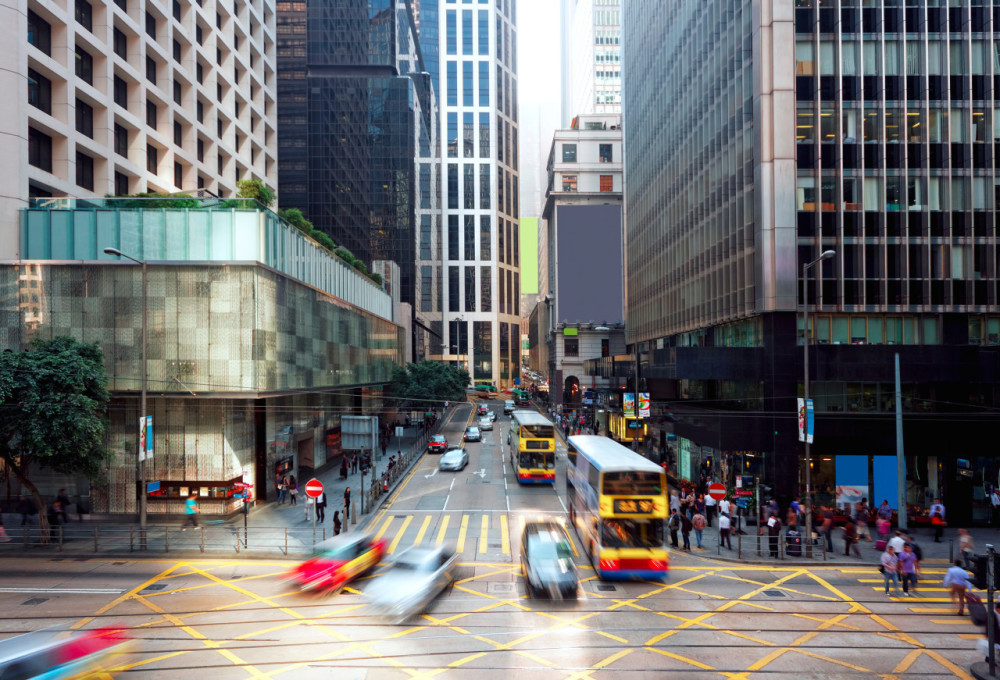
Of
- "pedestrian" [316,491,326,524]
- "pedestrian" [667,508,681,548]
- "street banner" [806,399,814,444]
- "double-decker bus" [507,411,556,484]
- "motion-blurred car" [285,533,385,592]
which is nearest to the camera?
"motion-blurred car" [285,533,385,592]

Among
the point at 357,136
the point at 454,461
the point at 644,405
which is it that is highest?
the point at 357,136

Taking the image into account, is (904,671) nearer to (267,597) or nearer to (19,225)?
(267,597)

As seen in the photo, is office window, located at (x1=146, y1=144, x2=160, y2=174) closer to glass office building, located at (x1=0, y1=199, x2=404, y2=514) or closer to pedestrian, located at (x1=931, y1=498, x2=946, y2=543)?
glass office building, located at (x1=0, y1=199, x2=404, y2=514)

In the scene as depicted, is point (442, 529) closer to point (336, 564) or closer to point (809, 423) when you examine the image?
point (336, 564)

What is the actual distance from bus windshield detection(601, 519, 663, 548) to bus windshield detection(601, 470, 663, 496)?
2.76ft

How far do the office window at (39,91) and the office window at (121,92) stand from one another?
174 inches

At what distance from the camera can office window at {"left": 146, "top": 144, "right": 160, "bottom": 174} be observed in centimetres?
3634

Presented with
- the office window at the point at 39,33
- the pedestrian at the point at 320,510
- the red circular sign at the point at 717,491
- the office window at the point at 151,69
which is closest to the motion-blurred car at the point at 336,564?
the pedestrian at the point at 320,510

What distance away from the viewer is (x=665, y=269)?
4872cm

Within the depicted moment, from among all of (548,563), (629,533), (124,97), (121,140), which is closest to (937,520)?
(629,533)

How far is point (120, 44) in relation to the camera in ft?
110

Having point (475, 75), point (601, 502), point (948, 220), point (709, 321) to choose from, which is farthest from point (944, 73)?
point (475, 75)

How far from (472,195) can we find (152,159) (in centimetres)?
10551

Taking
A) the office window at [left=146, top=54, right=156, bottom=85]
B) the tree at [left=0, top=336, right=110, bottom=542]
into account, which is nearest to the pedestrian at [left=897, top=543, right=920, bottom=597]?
the tree at [left=0, top=336, right=110, bottom=542]
